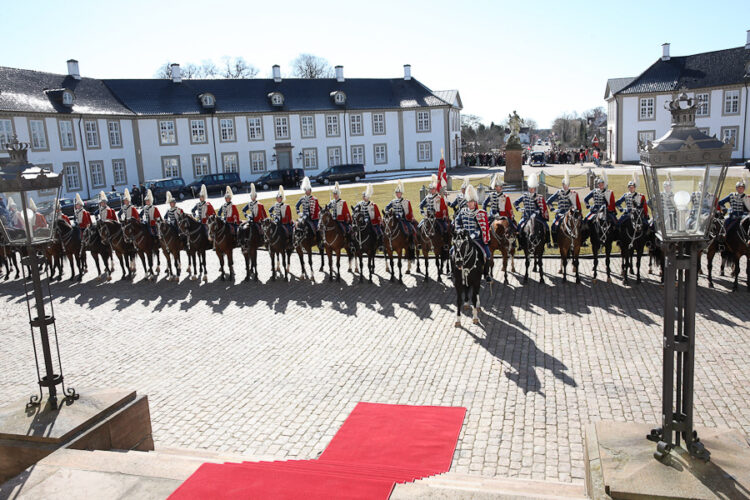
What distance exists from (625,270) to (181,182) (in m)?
35.0

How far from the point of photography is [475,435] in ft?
23.9

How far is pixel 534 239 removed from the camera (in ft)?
46.7


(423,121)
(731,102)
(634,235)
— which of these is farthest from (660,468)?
(423,121)

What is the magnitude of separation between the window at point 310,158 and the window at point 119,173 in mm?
14649

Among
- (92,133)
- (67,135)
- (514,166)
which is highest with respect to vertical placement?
(92,133)

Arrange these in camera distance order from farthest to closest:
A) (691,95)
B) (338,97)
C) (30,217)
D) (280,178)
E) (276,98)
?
(338,97), (276,98), (280,178), (691,95), (30,217)

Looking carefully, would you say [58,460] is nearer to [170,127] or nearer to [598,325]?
[598,325]

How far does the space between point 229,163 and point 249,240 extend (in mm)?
35053

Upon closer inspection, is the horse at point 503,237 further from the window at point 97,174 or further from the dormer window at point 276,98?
the dormer window at point 276,98

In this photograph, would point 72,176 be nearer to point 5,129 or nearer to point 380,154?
point 5,129

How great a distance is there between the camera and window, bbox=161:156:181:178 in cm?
4703

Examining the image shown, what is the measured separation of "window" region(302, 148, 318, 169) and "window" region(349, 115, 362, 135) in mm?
3980

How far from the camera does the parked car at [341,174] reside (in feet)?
158

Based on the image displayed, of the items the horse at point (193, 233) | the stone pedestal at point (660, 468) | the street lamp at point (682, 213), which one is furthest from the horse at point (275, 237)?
the street lamp at point (682, 213)
